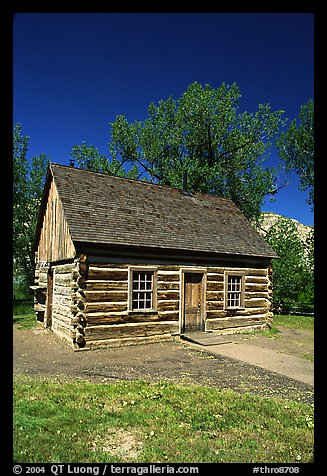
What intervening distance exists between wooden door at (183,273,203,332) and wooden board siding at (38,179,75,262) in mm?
4972

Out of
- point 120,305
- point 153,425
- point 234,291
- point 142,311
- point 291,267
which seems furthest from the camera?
point 291,267

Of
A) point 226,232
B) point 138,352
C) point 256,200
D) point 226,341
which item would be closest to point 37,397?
point 138,352

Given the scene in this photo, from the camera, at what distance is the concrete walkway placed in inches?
346

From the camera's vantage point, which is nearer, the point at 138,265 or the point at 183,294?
the point at 138,265

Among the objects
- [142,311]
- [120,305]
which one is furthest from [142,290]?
[120,305]

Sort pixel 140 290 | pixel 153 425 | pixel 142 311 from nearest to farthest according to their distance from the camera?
pixel 153 425, pixel 142 311, pixel 140 290

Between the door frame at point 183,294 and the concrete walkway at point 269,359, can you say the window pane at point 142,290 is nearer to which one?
the door frame at point 183,294

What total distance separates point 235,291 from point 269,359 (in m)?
5.66

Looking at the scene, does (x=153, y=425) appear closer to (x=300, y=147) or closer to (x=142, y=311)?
(x=142, y=311)

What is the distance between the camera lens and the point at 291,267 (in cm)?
2292

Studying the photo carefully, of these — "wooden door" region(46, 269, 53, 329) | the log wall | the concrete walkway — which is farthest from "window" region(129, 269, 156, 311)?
"wooden door" region(46, 269, 53, 329)

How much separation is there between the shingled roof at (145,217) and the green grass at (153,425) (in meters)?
5.93

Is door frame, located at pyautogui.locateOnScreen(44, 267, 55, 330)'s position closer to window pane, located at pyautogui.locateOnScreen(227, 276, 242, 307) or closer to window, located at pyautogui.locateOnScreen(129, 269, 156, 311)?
window, located at pyautogui.locateOnScreen(129, 269, 156, 311)
